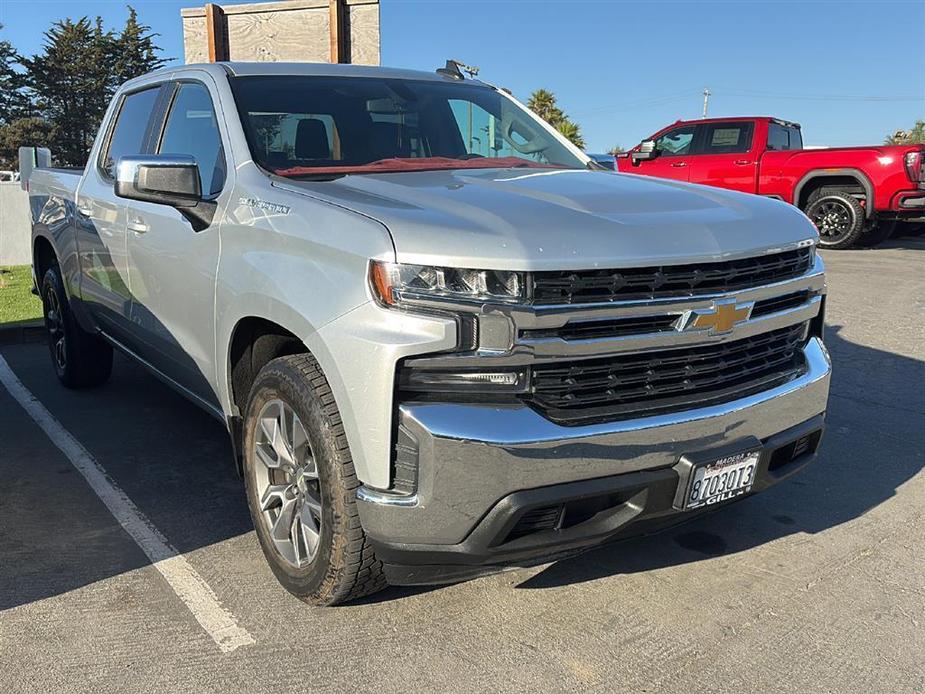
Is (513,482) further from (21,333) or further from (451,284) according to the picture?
(21,333)

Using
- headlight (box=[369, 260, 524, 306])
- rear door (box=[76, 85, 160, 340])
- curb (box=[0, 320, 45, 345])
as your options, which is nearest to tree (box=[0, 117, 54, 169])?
curb (box=[0, 320, 45, 345])

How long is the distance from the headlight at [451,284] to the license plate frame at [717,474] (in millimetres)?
766

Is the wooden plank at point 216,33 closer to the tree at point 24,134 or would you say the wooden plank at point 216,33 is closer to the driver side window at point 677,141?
the driver side window at point 677,141

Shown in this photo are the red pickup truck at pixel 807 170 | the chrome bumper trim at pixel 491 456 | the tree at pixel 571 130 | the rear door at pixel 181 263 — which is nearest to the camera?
the chrome bumper trim at pixel 491 456

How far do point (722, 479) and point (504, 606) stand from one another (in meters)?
0.89

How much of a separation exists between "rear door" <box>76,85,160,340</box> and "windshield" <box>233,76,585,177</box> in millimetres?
1094

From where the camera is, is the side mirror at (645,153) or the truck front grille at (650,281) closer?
the truck front grille at (650,281)

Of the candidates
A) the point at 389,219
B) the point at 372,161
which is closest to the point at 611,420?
the point at 389,219

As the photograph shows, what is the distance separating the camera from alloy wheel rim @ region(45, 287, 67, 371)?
5.84 meters

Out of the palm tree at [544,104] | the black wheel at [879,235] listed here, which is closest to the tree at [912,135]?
the palm tree at [544,104]

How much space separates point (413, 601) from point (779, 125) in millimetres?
13061

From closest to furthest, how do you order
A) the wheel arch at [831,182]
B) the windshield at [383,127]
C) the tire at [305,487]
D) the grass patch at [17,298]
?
1. the tire at [305,487]
2. the windshield at [383,127]
3. the grass patch at [17,298]
4. the wheel arch at [831,182]

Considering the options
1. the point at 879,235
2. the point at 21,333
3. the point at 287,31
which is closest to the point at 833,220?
the point at 879,235

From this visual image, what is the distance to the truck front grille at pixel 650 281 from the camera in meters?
2.45
